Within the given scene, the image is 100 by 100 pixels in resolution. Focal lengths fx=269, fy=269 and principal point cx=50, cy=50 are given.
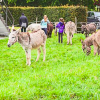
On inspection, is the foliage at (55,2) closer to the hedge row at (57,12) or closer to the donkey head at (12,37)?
the hedge row at (57,12)

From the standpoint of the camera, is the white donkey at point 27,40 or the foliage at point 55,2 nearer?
the white donkey at point 27,40

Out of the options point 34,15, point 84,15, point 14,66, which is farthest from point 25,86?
point 34,15

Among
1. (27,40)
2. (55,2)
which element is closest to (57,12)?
(55,2)

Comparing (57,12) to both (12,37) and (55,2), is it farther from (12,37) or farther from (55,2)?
(12,37)

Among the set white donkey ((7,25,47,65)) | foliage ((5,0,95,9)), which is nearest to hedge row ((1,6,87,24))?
foliage ((5,0,95,9))

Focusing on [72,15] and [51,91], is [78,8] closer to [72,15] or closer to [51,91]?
Answer: [72,15]

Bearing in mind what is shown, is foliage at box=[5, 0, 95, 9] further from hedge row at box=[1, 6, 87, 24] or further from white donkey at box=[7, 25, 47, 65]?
white donkey at box=[7, 25, 47, 65]

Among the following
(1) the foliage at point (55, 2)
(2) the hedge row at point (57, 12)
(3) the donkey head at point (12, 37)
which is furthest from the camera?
(1) the foliage at point (55, 2)

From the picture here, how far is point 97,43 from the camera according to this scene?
12.1 metres

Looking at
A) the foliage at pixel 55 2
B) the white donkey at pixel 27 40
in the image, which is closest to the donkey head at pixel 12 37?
the white donkey at pixel 27 40

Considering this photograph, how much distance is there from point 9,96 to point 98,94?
217 centimetres

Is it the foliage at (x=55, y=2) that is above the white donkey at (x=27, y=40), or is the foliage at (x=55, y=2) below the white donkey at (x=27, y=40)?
above

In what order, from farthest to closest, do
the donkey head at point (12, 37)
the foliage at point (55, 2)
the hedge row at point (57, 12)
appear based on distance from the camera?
the foliage at point (55, 2) → the hedge row at point (57, 12) → the donkey head at point (12, 37)

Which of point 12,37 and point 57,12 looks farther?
point 57,12
